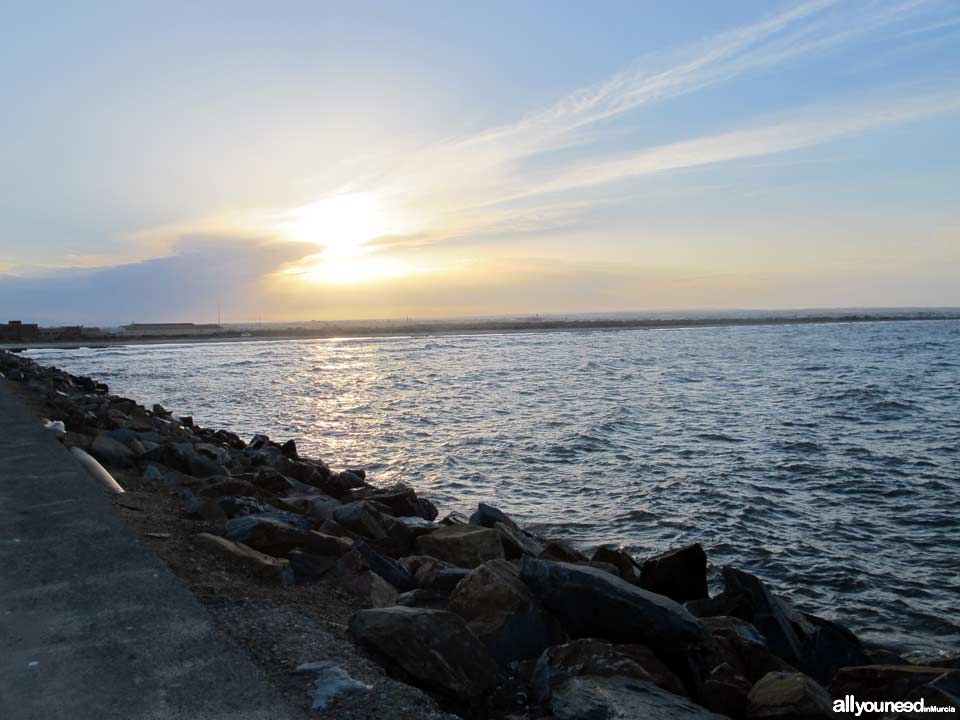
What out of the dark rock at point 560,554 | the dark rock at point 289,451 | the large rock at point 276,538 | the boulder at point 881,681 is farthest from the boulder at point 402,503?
the boulder at point 881,681

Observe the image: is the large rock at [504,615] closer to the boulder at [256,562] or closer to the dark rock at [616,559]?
the boulder at [256,562]

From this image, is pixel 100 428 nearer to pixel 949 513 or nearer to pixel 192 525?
pixel 192 525

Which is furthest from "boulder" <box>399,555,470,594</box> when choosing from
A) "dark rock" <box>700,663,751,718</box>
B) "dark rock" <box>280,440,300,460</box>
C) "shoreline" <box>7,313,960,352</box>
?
"shoreline" <box>7,313,960,352</box>

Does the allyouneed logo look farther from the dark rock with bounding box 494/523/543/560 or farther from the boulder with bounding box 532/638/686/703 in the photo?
the dark rock with bounding box 494/523/543/560

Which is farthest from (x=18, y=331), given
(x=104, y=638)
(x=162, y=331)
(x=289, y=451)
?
(x=104, y=638)

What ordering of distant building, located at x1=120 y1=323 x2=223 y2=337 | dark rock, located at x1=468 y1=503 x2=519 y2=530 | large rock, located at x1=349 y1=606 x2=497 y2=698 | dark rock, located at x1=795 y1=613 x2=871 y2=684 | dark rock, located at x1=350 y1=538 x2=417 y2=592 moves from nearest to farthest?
large rock, located at x1=349 y1=606 x2=497 y2=698 → dark rock, located at x1=795 y1=613 x2=871 y2=684 → dark rock, located at x1=350 y1=538 x2=417 y2=592 → dark rock, located at x1=468 y1=503 x2=519 y2=530 → distant building, located at x1=120 y1=323 x2=223 y2=337

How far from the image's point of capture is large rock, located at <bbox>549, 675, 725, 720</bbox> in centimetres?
339

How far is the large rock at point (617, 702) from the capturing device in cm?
Result: 339

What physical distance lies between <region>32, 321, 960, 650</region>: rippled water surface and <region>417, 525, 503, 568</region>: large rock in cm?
286

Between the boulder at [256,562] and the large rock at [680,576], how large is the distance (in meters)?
3.37

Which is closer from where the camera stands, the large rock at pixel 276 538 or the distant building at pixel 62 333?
the large rock at pixel 276 538

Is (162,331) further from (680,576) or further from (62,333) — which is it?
(680,576)

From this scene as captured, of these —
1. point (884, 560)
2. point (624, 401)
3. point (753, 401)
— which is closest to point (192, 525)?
point (884, 560)

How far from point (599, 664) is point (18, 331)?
282 ft
